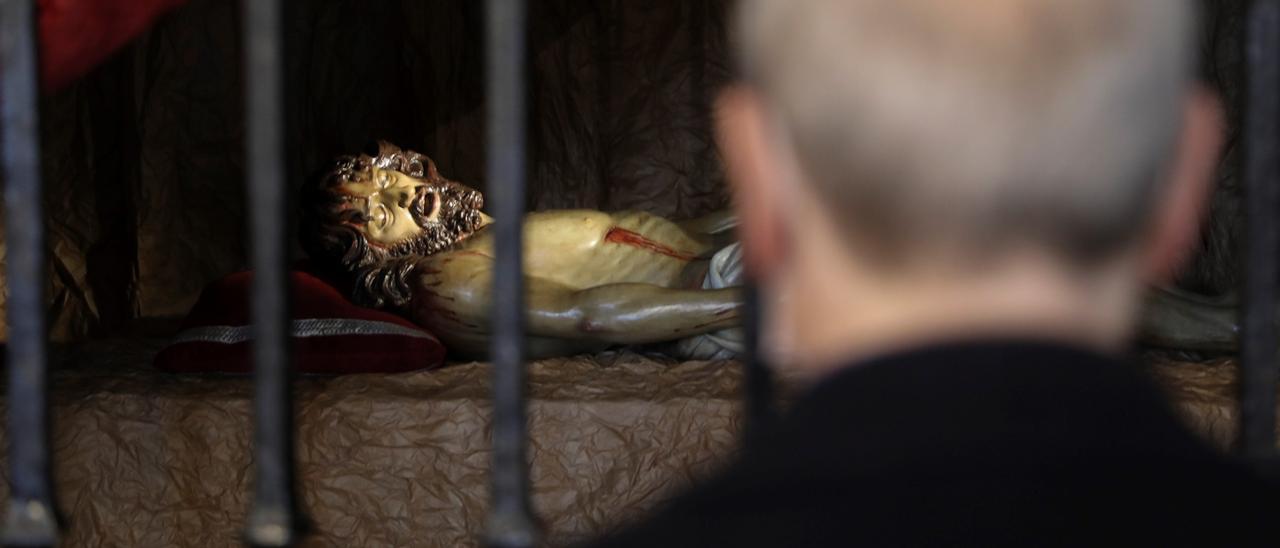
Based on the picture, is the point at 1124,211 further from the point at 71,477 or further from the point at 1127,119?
the point at 71,477

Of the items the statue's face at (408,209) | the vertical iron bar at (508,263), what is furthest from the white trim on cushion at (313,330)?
the vertical iron bar at (508,263)

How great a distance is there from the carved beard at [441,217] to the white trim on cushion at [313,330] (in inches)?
20.2

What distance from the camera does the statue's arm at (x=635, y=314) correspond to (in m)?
2.21

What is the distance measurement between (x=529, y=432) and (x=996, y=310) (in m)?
1.32

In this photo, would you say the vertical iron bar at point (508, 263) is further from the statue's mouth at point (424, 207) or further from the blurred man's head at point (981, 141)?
the statue's mouth at point (424, 207)

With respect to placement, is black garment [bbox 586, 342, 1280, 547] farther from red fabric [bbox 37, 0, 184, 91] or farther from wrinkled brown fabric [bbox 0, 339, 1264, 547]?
wrinkled brown fabric [bbox 0, 339, 1264, 547]

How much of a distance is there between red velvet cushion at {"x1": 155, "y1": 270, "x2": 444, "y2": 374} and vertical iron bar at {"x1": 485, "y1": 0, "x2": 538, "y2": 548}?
4.00 ft

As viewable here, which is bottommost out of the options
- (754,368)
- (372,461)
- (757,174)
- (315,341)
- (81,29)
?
(372,461)

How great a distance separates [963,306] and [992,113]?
0.06m

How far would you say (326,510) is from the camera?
5.56ft

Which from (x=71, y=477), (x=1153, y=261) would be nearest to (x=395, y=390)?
(x=71, y=477)

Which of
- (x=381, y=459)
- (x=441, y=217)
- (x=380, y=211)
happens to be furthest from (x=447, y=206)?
(x=381, y=459)

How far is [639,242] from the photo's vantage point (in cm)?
267

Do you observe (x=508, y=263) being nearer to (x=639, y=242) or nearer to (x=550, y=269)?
(x=550, y=269)
